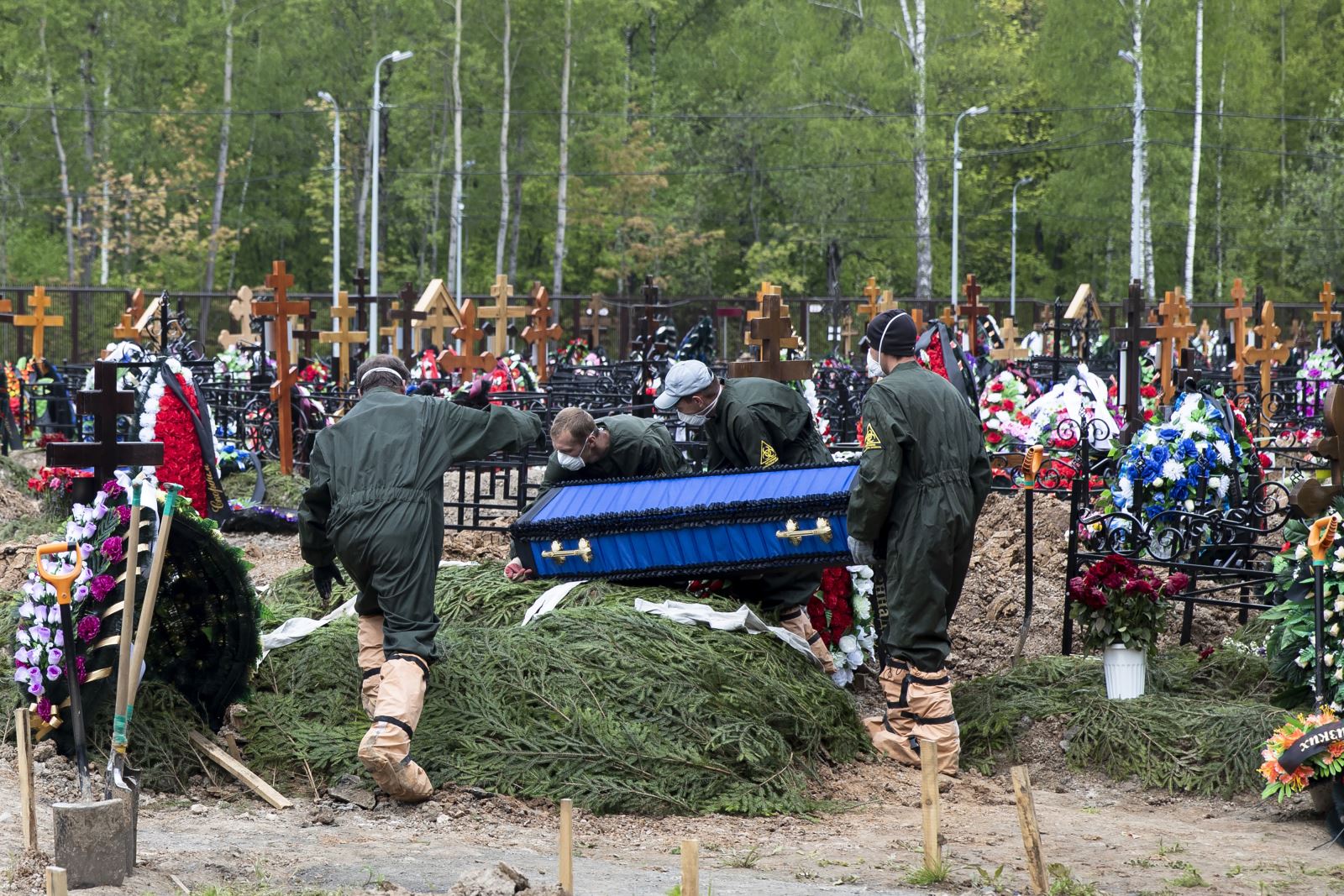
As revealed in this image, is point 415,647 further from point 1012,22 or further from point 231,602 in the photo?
point 1012,22

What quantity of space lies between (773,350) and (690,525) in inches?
81.3

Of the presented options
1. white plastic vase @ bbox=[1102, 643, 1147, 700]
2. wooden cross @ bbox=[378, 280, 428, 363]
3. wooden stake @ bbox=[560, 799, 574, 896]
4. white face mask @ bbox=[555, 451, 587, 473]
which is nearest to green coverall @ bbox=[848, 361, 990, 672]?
white plastic vase @ bbox=[1102, 643, 1147, 700]

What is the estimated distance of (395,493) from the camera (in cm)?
634

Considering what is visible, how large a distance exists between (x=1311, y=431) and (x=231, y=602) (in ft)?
40.8

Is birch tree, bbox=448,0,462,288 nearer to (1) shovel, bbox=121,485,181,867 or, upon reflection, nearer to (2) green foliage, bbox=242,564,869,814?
(2) green foliage, bbox=242,564,869,814

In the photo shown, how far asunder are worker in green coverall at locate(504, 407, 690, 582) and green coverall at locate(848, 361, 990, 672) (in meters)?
1.36

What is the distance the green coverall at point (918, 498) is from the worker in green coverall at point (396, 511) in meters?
1.39

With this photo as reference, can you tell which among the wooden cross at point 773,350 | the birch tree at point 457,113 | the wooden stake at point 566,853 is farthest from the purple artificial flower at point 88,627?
the birch tree at point 457,113

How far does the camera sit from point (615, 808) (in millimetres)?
6090

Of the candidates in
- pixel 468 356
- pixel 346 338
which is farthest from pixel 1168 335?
pixel 346 338

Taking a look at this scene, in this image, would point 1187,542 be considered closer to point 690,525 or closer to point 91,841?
point 690,525

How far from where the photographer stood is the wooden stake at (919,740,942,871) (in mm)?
5113

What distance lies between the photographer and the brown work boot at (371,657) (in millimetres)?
6664

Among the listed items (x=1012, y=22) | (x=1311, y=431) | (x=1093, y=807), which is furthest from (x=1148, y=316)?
(x=1093, y=807)
